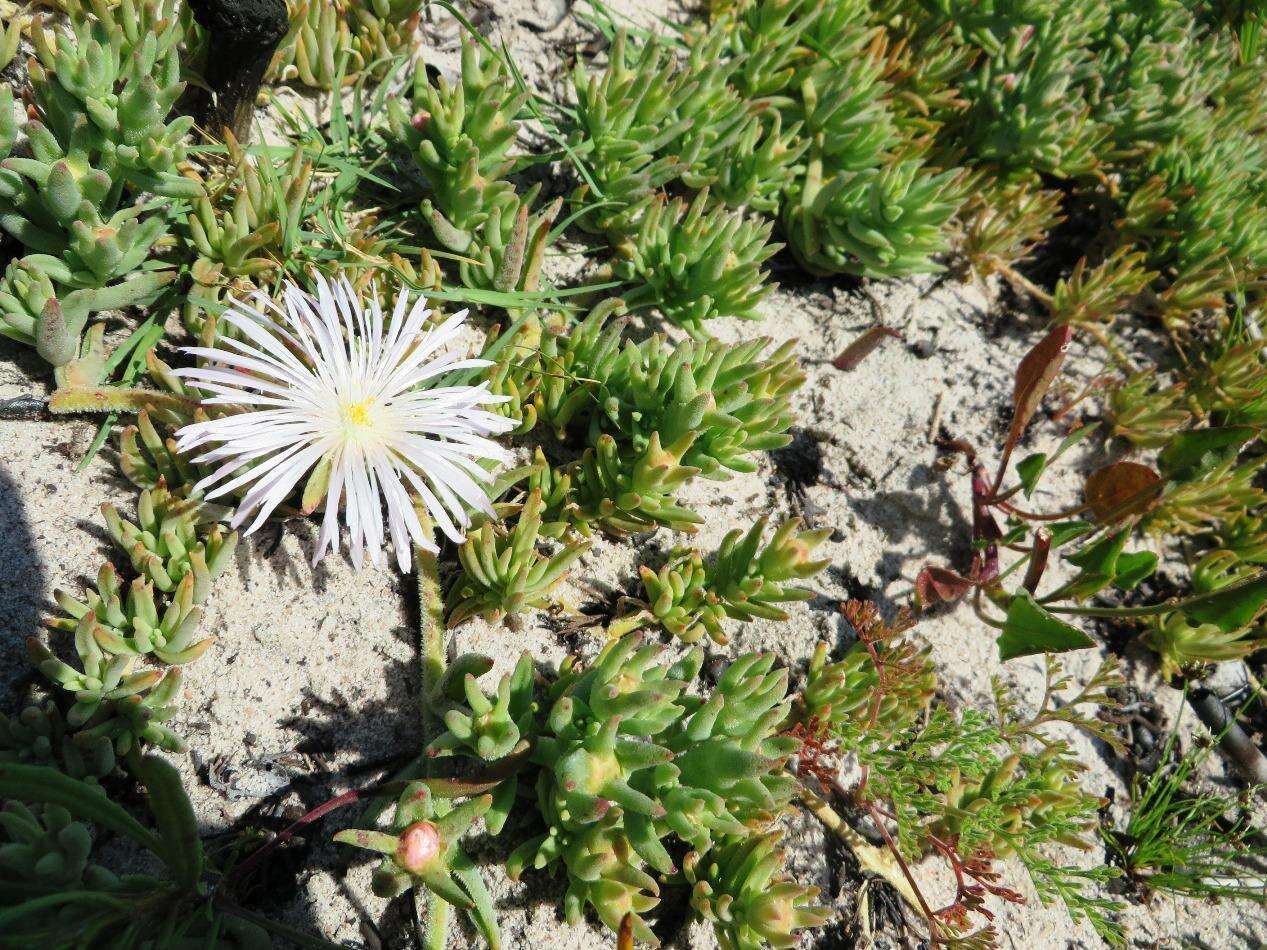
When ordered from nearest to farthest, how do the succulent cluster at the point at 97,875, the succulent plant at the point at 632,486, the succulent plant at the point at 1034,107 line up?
the succulent cluster at the point at 97,875, the succulent plant at the point at 632,486, the succulent plant at the point at 1034,107

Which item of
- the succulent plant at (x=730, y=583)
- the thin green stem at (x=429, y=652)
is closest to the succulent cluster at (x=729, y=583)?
the succulent plant at (x=730, y=583)

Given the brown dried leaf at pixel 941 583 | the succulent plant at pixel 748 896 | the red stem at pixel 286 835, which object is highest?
the brown dried leaf at pixel 941 583

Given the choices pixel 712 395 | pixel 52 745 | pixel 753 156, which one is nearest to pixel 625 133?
pixel 753 156

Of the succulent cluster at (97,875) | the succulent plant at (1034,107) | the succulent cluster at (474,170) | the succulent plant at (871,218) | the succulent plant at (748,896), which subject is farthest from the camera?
the succulent plant at (1034,107)

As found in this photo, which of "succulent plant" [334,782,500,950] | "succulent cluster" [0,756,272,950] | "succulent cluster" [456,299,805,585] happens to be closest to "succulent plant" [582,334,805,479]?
"succulent cluster" [456,299,805,585]

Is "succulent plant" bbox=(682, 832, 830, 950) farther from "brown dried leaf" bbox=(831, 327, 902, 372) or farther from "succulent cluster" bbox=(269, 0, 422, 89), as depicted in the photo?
"succulent cluster" bbox=(269, 0, 422, 89)

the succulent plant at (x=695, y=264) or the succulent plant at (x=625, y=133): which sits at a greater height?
the succulent plant at (x=625, y=133)

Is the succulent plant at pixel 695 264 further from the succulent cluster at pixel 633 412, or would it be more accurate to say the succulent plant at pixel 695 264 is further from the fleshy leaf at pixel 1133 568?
the fleshy leaf at pixel 1133 568
